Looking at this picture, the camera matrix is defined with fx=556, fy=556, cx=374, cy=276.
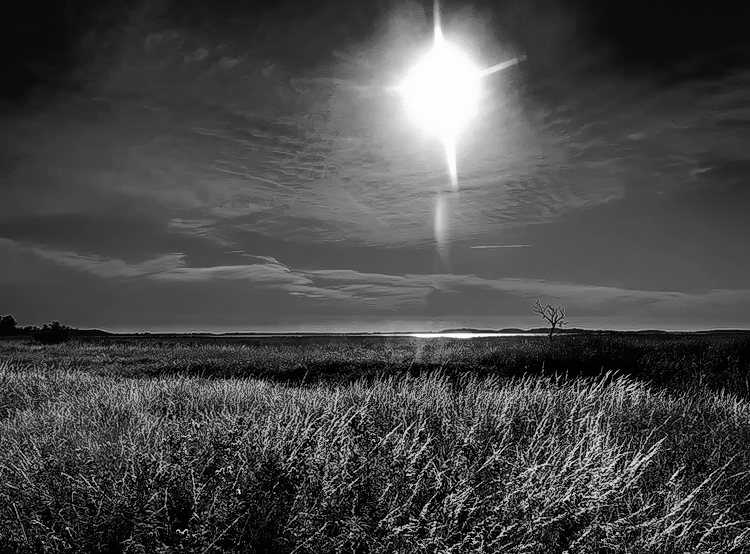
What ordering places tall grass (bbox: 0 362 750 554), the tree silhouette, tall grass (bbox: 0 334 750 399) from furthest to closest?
the tree silhouette, tall grass (bbox: 0 334 750 399), tall grass (bbox: 0 362 750 554)

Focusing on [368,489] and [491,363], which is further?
[491,363]

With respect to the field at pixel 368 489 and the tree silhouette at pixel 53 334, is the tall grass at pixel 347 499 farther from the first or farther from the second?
the tree silhouette at pixel 53 334

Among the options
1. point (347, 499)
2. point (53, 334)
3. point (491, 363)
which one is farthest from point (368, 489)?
point (53, 334)

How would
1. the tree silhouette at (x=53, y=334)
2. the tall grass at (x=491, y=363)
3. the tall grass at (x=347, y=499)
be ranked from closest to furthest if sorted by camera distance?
the tall grass at (x=347, y=499) < the tall grass at (x=491, y=363) < the tree silhouette at (x=53, y=334)

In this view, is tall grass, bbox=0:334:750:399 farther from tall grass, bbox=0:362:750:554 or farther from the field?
tall grass, bbox=0:362:750:554

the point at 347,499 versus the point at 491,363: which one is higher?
the point at 491,363

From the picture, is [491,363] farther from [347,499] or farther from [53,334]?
[53,334]

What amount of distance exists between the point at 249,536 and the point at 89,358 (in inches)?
907

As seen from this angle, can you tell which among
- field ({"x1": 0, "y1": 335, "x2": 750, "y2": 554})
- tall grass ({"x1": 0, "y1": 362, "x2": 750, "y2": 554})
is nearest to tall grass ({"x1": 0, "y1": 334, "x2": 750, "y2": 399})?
field ({"x1": 0, "y1": 335, "x2": 750, "y2": 554})

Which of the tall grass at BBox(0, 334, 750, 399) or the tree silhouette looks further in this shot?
the tree silhouette

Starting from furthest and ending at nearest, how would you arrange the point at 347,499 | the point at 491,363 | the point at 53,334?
the point at 53,334
the point at 491,363
the point at 347,499

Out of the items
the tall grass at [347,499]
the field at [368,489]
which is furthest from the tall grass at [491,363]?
the tall grass at [347,499]

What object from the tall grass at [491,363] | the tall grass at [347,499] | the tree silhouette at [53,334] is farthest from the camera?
the tree silhouette at [53,334]

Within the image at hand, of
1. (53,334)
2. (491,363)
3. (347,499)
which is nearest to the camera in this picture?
(347,499)
